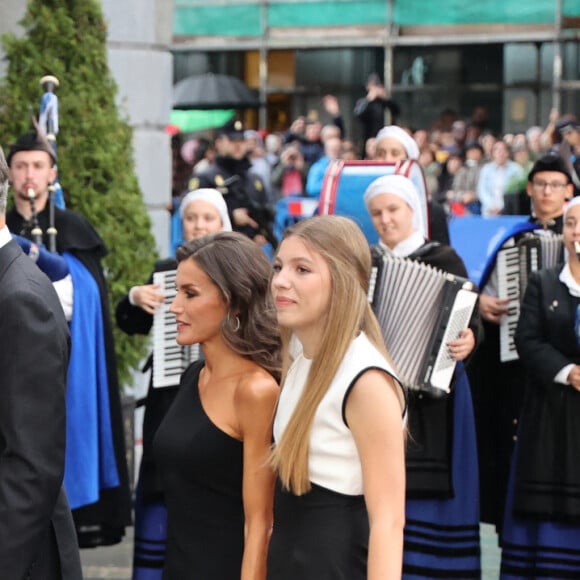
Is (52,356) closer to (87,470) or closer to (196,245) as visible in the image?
(196,245)

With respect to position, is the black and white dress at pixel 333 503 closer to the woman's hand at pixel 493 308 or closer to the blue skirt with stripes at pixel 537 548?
the blue skirt with stripes at pixel 537 548

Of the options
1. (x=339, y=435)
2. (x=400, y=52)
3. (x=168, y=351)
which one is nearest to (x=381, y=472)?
(x=339, y=435)

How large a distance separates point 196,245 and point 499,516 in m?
3.48

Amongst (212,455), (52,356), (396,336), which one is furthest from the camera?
(396,336)

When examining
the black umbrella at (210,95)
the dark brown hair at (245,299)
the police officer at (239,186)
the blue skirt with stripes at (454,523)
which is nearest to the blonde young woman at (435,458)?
the blue skirt with stripes at (454,523)

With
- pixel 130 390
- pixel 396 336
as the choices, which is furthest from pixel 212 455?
pixel 130 390

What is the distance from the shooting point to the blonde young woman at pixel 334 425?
3.35 meters

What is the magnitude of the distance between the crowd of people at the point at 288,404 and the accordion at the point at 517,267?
52 millimetres

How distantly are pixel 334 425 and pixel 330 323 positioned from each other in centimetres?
26

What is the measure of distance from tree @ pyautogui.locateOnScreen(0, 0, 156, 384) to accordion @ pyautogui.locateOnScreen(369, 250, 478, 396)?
8.27 ft

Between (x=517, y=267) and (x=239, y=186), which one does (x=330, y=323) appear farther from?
(x=239, y=186)

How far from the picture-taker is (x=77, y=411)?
22.1 ft

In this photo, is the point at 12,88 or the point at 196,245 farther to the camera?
the point at 12,88

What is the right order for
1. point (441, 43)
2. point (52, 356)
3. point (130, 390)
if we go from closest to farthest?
point (52, 356)
point (130, 390)
point (441, 43)
